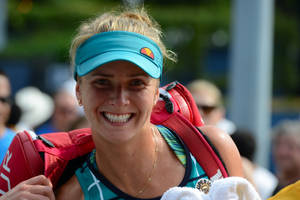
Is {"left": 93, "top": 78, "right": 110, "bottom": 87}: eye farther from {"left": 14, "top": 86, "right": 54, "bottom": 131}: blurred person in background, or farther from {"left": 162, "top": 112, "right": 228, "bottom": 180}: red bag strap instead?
{"left": 14, "top": 86, "right": 54, "bottom": 131}: blurred person in background

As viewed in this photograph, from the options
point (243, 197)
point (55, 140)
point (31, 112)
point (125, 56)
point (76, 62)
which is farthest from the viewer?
point (31, 112)

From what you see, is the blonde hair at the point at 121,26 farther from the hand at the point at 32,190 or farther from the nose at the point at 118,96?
the hand at the point at 32,190

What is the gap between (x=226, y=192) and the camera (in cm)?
161

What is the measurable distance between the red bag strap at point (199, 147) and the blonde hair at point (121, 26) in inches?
11.5

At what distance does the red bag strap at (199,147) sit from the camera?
7.05ft

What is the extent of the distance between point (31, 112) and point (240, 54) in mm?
2822

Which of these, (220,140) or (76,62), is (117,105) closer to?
(76,62)

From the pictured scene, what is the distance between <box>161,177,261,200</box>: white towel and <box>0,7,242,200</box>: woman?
1.67ft

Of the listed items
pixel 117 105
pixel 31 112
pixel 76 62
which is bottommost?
pixel 31 112

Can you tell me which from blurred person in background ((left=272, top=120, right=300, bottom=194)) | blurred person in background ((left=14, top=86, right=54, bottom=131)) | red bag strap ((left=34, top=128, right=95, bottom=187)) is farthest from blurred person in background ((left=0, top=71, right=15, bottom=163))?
blurred person in background ((left=14, top=86, right=54, bottom=131))

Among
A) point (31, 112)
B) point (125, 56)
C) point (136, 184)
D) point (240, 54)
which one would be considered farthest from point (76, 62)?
point (31, 112)

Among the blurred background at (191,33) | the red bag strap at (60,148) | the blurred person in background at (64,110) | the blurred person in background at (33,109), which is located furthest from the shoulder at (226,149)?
the blurred background at (191,33)

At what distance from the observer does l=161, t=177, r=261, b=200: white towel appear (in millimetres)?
1613

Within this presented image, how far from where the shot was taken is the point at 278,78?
69.3ft
